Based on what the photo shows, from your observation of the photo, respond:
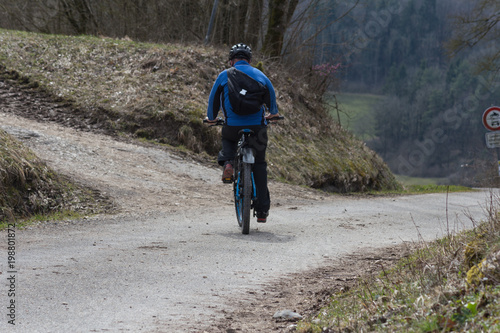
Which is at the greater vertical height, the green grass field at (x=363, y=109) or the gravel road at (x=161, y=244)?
the green grass field at (x=363, y=109)

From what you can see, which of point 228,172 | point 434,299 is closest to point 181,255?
point 228,172

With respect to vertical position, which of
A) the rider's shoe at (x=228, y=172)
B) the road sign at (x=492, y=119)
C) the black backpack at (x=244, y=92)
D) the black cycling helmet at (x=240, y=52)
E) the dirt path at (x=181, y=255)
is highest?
the black cycling helmet at (x=240, y=52)

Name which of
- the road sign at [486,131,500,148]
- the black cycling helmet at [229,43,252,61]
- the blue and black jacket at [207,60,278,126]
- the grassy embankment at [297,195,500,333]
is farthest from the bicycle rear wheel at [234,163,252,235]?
the road sign at [486,131,500,148]

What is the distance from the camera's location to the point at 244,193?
6.89 metres

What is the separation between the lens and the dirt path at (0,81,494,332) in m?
3.75

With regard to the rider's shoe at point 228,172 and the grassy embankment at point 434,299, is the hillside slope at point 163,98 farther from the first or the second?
the grassy embankment at point 434,299

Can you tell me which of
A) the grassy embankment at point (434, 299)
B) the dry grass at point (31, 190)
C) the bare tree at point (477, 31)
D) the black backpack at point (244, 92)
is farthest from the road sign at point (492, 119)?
the bare tree at point (477, 31)

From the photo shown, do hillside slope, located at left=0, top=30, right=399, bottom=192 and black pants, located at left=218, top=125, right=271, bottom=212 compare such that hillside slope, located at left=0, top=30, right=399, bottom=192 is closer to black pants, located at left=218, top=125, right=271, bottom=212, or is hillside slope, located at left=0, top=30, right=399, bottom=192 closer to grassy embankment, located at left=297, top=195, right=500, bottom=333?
black pants, located at left=218, top=125, right=271, bottom=212

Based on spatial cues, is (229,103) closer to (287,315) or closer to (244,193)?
(244,193)

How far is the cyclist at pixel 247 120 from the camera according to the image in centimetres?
707

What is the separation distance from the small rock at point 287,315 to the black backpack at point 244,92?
3520 mm

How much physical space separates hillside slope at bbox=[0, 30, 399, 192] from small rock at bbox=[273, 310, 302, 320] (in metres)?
10.8

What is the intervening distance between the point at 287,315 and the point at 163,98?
1272cm

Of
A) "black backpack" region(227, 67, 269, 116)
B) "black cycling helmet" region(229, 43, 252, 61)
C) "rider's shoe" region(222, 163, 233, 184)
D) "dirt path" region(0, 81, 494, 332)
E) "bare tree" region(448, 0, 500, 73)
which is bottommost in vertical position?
"dirt path" region(0, 81, 494, 332)
